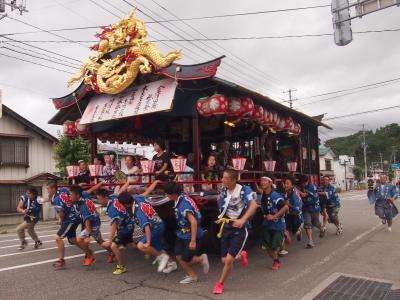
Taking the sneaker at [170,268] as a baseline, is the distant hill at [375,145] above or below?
above

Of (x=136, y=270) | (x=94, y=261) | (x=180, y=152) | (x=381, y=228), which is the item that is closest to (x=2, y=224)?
(x=180, y=152)

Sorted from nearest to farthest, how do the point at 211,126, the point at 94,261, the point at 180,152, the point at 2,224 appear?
the point at 94,261, the point at 211,126, the point at 180,152, the point at 2,224

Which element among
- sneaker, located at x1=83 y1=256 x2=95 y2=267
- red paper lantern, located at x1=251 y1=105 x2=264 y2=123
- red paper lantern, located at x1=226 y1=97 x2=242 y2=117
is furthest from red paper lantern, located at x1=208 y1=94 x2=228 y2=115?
sneaker, located at x1=83 y1=256 x2=95 y2=267

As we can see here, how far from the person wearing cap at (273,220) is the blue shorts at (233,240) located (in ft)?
4.45

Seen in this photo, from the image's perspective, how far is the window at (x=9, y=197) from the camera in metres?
18.9

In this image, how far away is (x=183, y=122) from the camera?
10.9m

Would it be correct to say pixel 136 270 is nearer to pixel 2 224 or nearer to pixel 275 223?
pixel 275 223

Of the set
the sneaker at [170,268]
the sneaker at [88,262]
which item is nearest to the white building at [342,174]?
the sneaker at [170,268]

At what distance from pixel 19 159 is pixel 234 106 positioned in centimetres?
1648

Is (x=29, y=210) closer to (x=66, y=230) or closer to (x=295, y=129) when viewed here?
(x=66, y=230)

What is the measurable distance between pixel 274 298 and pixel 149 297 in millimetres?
1741

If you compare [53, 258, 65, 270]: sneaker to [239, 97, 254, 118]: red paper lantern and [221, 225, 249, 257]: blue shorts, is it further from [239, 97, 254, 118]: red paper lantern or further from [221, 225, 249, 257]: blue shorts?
[239, 97, 254, 118]: red paper lantern

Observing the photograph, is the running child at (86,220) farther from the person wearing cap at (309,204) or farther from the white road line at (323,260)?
the person wearing cap at (309,204)

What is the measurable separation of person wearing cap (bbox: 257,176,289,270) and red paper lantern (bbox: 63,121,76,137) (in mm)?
5751
